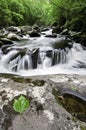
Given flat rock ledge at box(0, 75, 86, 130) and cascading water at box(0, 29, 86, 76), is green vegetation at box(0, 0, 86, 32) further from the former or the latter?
flat rock ledge at box(0, 75, 86, 130)

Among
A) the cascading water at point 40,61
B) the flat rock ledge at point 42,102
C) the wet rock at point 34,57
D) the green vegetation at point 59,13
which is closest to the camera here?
the flat rock ledge at point 42,102

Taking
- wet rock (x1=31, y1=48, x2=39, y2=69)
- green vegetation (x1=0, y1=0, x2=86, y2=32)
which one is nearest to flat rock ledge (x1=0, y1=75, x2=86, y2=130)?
wet rock (x1=31, y1=48, x2=39, y2=69)

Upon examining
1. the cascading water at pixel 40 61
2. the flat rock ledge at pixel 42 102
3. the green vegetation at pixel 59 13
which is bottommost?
the cascading water at pixel 40 61

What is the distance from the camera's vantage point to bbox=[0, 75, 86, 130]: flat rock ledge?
7.59ft

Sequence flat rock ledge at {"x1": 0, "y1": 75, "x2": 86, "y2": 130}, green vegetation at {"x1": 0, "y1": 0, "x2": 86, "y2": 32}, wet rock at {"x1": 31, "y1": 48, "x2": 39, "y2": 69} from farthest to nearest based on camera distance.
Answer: green vegetation at {"x1": 0, "y1": 0, "x2": 86, "y2": 32} → wet rock at {"x1": 31, "y1": 48, "x2": 39, "y2": 69} → flat rock ledge at {"x1": 0, "y1": 75, "x2": 86, "y2": 130}

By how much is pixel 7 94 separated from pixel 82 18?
717 cm

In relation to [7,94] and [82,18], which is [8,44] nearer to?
[82,18]

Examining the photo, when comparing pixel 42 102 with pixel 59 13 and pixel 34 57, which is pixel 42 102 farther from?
pixel 59 13

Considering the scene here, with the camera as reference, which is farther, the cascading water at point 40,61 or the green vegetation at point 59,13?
the green vegetation at point 59,13

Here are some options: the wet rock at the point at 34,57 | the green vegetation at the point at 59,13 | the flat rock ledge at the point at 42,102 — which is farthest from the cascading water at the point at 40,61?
the green vegetation at the point at 59,13

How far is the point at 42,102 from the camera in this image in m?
2.87

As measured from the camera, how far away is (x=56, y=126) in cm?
228

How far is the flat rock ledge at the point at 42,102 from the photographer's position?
231 cm

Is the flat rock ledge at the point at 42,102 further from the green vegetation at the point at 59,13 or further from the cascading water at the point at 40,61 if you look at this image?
the green vegetation at the point at 59,13
